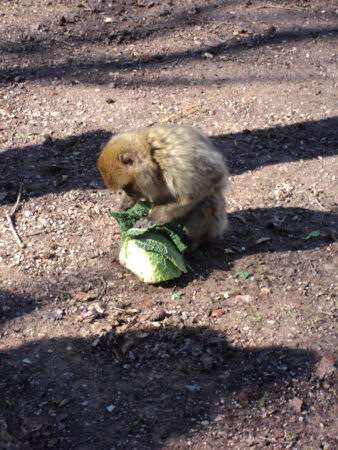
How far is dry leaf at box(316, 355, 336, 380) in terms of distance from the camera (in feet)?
11.3

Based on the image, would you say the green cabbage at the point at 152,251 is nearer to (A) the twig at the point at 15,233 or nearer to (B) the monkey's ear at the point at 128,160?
(B) the monkey's ear at the point at 128,160

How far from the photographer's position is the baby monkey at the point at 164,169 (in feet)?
14.5

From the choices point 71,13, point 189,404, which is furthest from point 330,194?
point 71,13

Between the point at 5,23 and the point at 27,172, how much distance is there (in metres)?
4.73

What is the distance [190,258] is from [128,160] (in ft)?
4.50

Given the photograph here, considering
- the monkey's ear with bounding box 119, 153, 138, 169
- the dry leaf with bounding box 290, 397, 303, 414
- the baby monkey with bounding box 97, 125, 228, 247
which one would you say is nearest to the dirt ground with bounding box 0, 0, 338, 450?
the dry leaf with bounding box 290, 397, 303, 414

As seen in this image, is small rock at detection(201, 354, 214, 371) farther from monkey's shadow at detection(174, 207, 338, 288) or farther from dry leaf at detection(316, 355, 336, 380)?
monkey's shadow at detection(174, 207, 338, 288)

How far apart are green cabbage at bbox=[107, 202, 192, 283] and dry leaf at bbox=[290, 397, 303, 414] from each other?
160 centimetres

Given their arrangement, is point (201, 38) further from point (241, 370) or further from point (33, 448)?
point (33, 448)

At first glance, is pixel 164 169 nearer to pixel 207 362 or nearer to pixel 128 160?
pixel 128 160

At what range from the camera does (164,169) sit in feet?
14.9

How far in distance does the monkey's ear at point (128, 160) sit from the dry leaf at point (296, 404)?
8.26 feet

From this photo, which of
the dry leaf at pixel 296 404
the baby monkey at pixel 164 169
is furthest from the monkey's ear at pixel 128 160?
the dry leaf at pixel 296 404

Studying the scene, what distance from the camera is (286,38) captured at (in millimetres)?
9297
